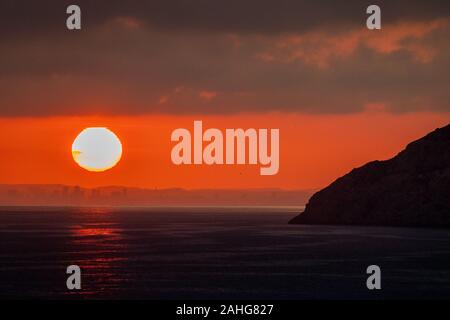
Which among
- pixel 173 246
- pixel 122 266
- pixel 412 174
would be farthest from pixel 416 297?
pixel 412 174

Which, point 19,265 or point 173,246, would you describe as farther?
point 173,246

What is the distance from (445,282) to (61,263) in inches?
2091

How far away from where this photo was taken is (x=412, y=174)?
19538 centimetres

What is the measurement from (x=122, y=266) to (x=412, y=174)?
394 feet
